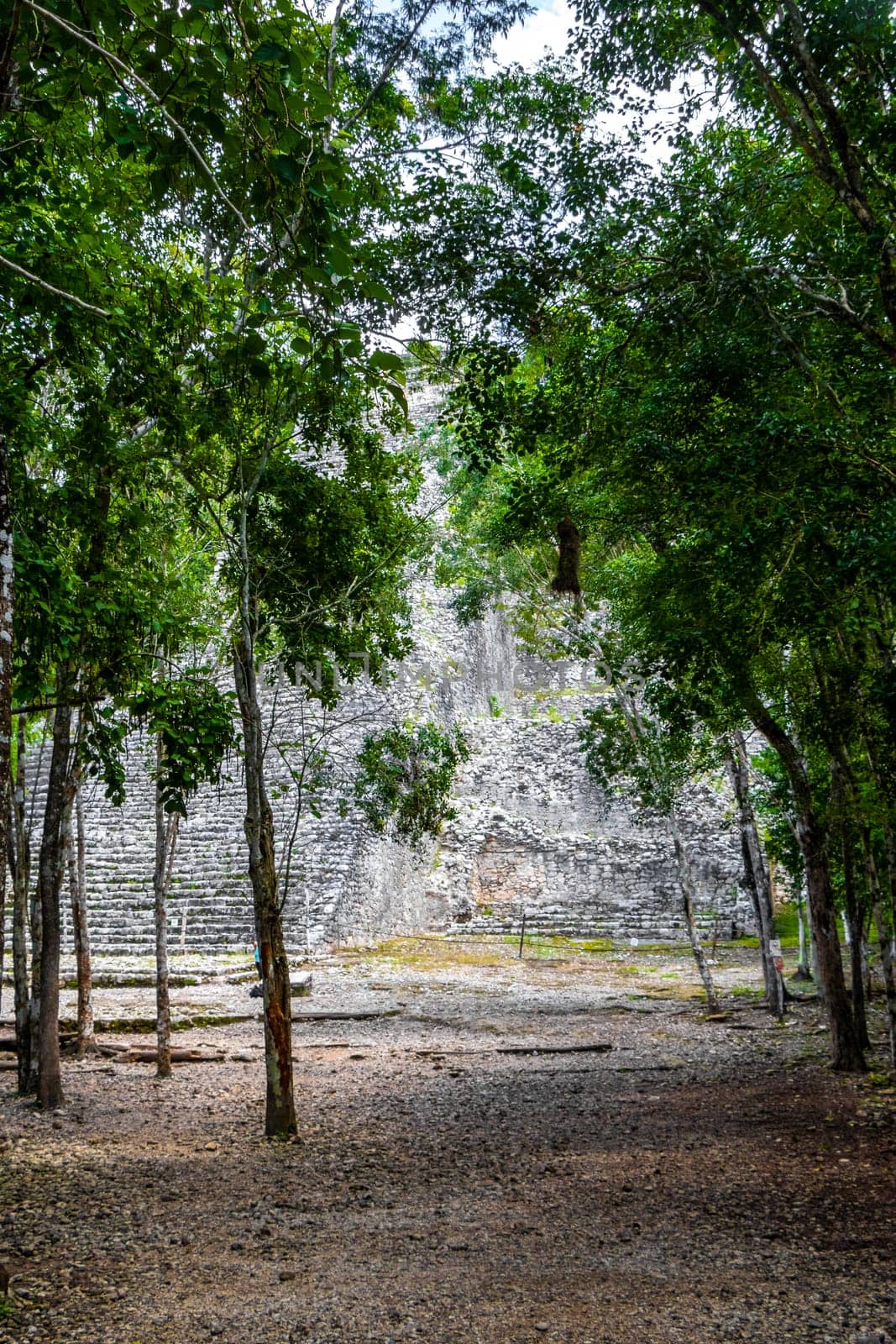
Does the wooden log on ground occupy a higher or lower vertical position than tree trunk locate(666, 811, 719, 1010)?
lower

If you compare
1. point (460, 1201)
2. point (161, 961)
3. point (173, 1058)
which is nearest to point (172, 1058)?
point (173, 1058)

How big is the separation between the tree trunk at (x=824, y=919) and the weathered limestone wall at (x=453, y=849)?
24.9 feet

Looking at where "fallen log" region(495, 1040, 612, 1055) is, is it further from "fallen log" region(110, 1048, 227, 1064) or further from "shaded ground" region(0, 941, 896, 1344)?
"fallen log" region(110, 1048, 227, 1064)

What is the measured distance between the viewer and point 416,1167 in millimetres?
5207

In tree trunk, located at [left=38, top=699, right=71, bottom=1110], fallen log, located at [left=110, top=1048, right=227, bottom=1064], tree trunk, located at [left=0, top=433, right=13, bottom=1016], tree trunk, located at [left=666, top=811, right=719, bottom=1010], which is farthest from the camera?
tree trunk, located at [left=666, top=811, right=719, bottom=1010]

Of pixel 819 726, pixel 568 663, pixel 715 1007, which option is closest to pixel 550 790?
pixel 568 663

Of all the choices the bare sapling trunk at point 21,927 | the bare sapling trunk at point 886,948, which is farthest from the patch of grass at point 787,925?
the bare sapling trunk at point 21,927

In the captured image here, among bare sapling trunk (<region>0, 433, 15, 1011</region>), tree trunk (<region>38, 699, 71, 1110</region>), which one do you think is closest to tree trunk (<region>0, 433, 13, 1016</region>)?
bare sapling trunk (<region>0, 433, 15, 1011</region>)

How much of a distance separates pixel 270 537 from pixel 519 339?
261cm

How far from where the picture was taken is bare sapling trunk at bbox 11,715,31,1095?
6.41m

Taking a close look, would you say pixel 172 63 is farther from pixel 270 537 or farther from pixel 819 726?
pixel 819 726

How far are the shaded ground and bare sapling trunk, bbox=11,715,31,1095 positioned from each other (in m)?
0.30

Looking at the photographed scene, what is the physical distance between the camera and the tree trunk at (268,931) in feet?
18.1

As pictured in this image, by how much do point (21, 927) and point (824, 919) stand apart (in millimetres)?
6311
